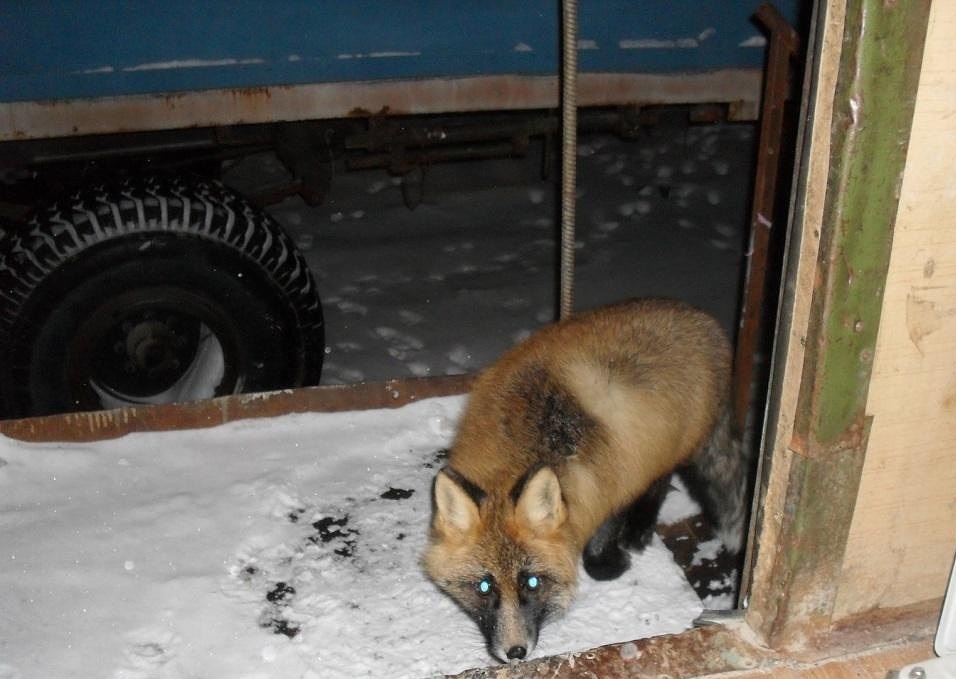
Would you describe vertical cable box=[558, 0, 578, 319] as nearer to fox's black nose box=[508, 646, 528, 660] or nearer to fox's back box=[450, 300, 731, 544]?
fox's back box=[450, 300, 731, 544]

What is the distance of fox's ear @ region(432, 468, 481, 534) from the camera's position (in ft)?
8.42

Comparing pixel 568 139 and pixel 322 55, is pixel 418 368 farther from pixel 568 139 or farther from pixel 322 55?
pixel 568 139

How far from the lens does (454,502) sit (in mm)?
2637

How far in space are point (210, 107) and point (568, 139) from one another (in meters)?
→ 2.20

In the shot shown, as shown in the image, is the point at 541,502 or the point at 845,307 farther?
the point at 541,502

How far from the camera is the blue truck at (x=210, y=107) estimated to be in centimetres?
404

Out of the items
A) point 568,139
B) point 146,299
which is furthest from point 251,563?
point 568,139

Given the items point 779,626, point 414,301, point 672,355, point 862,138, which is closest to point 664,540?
point 672,355

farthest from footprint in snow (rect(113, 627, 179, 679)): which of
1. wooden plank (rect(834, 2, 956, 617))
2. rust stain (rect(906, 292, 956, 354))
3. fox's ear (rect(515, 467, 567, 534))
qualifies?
rust stain (rect(906, 292, 956, 354))

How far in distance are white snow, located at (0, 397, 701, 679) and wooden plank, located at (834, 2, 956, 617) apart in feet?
3.66

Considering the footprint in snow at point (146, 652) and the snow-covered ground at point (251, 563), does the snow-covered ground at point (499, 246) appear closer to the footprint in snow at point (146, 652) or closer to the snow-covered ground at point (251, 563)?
the snow-covered ground at point (251, 563)

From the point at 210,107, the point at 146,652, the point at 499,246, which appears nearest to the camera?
the point at 146,652

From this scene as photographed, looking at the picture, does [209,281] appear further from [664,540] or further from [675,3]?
[675,3]

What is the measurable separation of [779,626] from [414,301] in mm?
5226
